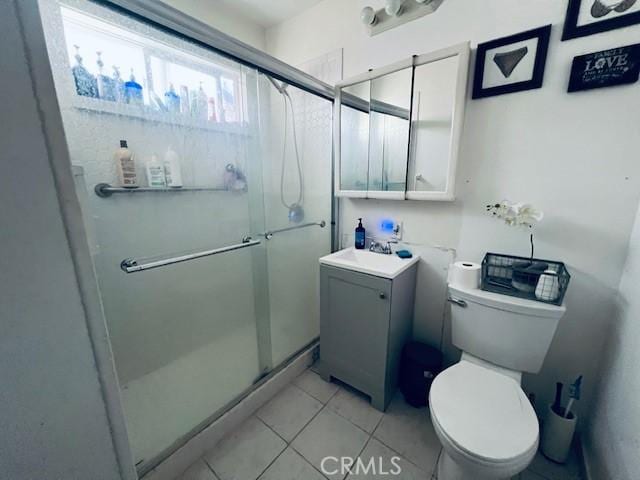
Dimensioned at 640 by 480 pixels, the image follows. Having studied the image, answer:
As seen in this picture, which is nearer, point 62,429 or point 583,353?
point 62,429

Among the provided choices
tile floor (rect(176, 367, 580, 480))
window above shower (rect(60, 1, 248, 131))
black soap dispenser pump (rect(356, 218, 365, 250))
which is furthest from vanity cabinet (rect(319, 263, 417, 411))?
window above shower (rect(60, 1, 248, 131))

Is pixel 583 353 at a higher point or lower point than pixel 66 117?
lower

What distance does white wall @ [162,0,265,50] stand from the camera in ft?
5.21

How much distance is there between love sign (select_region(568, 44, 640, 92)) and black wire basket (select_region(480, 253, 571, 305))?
76 centimetres

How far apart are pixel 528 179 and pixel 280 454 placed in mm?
1805

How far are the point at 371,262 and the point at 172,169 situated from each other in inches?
50.2

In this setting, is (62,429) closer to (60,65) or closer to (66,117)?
(66,117)

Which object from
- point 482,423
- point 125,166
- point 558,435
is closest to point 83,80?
point 125,166

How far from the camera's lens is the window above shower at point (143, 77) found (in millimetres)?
975

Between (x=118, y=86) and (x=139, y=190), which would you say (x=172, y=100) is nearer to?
(x=118, y=86)

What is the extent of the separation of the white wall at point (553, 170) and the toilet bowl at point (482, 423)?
1.52 ft

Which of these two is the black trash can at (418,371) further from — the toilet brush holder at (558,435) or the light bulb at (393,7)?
the light bulb at (393,7)

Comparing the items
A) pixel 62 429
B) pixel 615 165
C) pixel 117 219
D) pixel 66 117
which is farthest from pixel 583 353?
pixel 66 117

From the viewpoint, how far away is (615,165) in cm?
105
